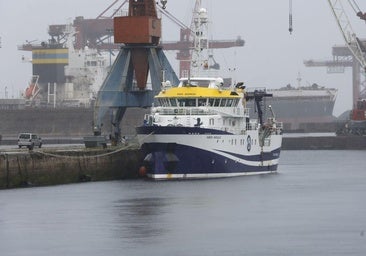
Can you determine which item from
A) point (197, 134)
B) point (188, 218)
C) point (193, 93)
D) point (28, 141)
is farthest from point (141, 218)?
point (28, 141)

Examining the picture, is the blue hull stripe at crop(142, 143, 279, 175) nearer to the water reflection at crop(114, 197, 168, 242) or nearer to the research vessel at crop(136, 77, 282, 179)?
the research vessel at crop(136, 77, 282, 179)

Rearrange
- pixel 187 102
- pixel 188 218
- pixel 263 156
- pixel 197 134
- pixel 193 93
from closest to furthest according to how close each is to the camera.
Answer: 1. pixel 188 218
2. pixel 197 134
3. pixel 193 93
4. pixel 187 102
5. pixel 263 156

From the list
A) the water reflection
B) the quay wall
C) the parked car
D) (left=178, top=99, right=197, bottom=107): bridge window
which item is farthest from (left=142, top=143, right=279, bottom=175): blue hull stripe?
the parked car

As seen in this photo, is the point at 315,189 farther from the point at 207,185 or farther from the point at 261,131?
the point at 261,131

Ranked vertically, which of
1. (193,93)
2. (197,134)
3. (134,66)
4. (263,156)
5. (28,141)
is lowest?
(263,156)

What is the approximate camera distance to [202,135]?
81.4 meters

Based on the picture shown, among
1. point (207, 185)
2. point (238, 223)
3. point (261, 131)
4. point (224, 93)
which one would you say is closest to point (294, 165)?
point (261, 131)

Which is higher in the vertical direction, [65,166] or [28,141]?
[28,141]

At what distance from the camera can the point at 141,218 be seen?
60.0 m

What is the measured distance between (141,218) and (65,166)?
69.9ft

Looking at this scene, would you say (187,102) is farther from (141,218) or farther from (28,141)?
(141,218)

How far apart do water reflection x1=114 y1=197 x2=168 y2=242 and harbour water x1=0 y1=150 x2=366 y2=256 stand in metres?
0.04

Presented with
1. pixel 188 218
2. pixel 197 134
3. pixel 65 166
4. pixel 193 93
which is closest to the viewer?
pixel 188 218

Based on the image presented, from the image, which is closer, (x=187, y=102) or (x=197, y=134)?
(x=197, y=134)
